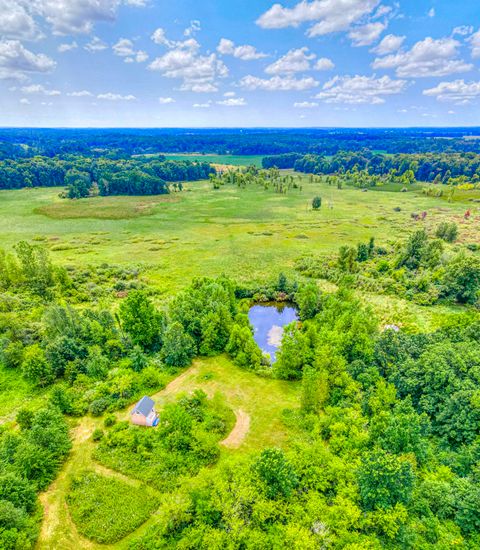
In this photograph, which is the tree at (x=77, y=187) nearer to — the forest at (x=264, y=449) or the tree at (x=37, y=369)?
the forest at (x=264, y=449)

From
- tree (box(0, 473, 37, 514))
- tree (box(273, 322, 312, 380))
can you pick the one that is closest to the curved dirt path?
tree (box(273, 322, 312, 380))

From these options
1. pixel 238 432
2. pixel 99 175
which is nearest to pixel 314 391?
pixel 238 432

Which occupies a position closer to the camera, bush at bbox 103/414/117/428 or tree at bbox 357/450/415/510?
tree at bbox 357/450/415/510

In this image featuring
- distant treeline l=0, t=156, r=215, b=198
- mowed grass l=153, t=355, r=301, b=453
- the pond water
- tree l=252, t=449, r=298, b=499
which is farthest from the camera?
distant treeline l=0, t=156, r=215, b=198

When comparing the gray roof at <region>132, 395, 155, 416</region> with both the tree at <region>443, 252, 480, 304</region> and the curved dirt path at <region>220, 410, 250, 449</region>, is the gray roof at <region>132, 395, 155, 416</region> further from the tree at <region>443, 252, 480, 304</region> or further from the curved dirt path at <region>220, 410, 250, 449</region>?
the tree at <region>443, 252, 480, 304</region>

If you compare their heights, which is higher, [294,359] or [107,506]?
[294,359]

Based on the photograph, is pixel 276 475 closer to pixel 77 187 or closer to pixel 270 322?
pixel 270 322

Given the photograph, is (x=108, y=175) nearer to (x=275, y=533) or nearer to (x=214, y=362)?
(x=214, y=362)
